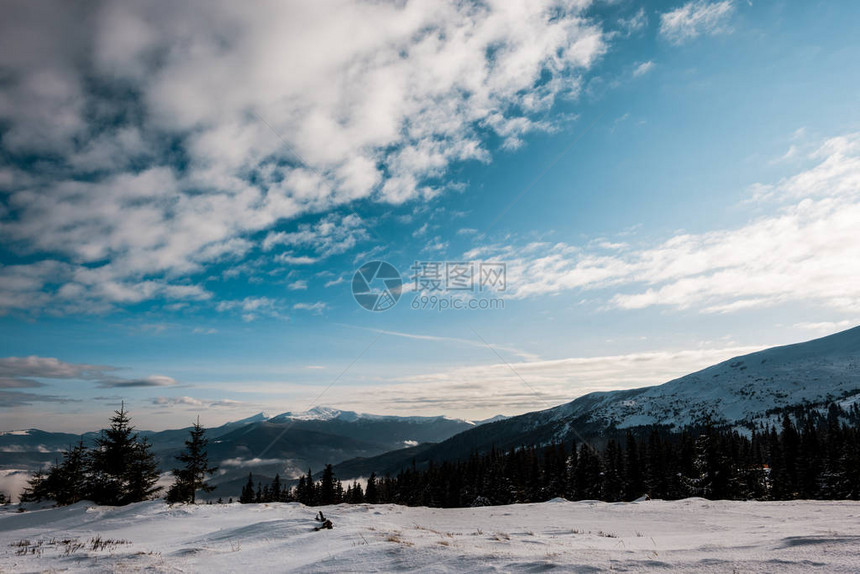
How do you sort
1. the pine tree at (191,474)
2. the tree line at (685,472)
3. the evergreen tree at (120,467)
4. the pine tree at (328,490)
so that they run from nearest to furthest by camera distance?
1. the evergreen tree at (120,467)
2. the pine tree at (191,474)
3. the tree line at (685,472)
4. the pine tree at (328,490)

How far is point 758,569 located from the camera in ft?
19.7

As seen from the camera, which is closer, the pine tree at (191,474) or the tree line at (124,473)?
the tree line at (124,473)

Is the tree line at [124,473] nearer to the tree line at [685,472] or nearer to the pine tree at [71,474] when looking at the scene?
the pine tree at [71,474]

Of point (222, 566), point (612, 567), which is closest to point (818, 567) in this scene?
point (612, 567)

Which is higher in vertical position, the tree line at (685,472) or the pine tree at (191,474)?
the pine tree at (191,474)

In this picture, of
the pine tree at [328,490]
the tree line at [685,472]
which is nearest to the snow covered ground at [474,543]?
the tree line at [685,472]

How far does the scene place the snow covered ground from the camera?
7.02 m

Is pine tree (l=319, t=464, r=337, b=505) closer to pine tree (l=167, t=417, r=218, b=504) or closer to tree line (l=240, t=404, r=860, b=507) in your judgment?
tree line (l=240, t=404, r=860, b=507)

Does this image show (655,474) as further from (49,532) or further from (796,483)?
(49,532)

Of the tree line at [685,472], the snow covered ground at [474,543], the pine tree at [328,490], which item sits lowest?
the pine tree at [328,490]

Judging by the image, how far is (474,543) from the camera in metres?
10.4

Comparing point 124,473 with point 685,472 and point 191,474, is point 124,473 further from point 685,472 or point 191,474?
point 685,472

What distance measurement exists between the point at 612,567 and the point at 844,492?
7644cm

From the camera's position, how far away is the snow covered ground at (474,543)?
7.02 meters
